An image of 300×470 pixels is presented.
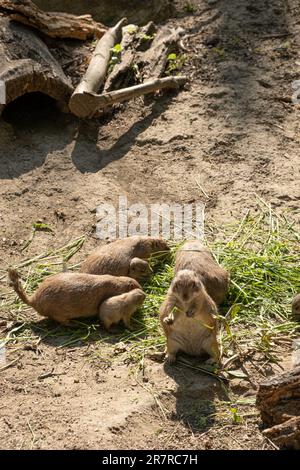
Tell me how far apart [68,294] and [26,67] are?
11.0 ft

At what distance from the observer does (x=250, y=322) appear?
6414 millimetres

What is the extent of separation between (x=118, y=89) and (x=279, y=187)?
2440 millimetres

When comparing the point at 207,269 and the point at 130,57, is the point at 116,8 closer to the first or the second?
the point at 130,57

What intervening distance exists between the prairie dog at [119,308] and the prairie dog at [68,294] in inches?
3.8

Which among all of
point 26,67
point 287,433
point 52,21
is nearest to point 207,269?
point 287,433

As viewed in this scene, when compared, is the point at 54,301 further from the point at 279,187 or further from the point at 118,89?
the point at 118,89

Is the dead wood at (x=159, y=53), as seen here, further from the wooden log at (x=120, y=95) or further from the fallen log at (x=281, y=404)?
the fallen log at (x=281, y=404)

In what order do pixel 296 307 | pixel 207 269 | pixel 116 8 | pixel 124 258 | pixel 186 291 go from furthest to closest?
pixel 116 8, pixel 124 258, pixel 207 269, pixel 296 307, pixel 186 291

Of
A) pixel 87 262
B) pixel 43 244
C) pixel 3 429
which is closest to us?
pixel 3 429

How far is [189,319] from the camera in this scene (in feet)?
19.3

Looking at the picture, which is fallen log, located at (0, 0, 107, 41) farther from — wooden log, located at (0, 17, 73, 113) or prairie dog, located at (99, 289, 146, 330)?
prairie dog, located at (99, 289, 146, 330)

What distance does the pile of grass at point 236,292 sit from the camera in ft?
20.6

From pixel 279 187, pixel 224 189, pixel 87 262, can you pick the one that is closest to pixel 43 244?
pixel 87 262

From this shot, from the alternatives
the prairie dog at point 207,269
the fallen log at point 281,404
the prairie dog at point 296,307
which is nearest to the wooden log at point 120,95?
the prairie dog at point 207,269
